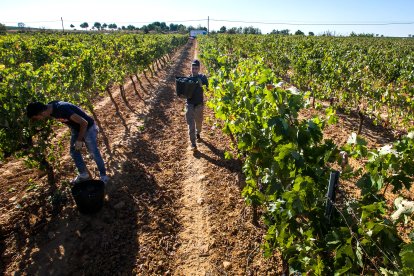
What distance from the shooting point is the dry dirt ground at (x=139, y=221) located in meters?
4.10

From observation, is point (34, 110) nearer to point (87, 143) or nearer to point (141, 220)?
point (87, 143)

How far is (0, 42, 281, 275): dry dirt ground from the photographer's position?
410 centimetres

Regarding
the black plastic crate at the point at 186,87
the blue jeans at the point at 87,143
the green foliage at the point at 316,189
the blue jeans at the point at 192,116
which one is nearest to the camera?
the green foliage at the point at 316,189

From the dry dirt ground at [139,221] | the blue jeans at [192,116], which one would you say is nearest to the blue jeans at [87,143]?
the dry dirt ground at [139,221]

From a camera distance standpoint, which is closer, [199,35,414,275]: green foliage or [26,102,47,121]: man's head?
[199,35,414,275]: green foliage

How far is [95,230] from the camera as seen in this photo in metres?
4.64

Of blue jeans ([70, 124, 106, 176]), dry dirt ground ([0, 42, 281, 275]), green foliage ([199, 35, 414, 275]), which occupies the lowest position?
dry dirt ground ([0, 42, 281, 275])

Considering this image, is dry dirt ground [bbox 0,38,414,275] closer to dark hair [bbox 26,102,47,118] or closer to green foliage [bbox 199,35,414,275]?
green foliage [bbox 199,35,414,275]

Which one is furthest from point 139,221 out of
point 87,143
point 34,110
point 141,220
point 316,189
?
point 316,189

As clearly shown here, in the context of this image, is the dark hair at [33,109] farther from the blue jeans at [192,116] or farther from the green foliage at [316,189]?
the blue jeans at [192,116]


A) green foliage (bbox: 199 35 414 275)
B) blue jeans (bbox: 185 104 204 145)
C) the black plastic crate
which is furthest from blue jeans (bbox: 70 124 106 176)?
Result: green foliage (bbox: 199 35 414 275)

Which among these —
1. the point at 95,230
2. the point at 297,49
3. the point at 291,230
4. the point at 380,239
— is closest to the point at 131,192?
the point at 95,230

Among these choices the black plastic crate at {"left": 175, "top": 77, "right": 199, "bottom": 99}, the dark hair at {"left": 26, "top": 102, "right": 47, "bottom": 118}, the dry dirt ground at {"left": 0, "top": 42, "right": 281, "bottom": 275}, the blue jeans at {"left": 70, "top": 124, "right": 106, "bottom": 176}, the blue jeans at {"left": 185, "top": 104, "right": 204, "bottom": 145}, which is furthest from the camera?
the blue jeans at {"left": 185, "top": 104, "right": 204, "bottom": 145}

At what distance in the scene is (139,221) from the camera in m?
4.94
